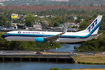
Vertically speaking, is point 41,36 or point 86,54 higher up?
point 41,36

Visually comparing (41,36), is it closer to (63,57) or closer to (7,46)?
(63,57)

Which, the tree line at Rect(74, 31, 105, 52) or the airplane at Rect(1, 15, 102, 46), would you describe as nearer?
the airplane at Rect(1, 15, 102, 46)

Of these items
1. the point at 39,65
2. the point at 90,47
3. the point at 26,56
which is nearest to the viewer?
the point at 39,65

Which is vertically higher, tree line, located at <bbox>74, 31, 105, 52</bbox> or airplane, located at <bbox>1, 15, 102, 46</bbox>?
airplane, located at <bbox>1, 15, 102, 46</bbox>

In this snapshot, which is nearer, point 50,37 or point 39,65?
point 39,65

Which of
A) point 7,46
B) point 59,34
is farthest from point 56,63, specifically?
point 7,46

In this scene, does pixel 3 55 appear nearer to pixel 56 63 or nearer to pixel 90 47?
pixel 56 63

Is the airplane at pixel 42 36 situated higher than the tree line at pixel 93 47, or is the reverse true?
the airplane at pixel 42 36

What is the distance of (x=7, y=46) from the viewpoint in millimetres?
105375

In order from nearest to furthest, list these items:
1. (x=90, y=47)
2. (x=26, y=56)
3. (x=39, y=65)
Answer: (x=39, y=65), (x=26, y=56), (x=90, y=47)

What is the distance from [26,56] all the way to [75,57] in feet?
49.9

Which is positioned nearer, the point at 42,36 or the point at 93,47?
the point at 42,36

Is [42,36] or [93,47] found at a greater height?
[42,36]

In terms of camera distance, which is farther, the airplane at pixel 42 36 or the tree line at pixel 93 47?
the tree line at pixel 93 47
